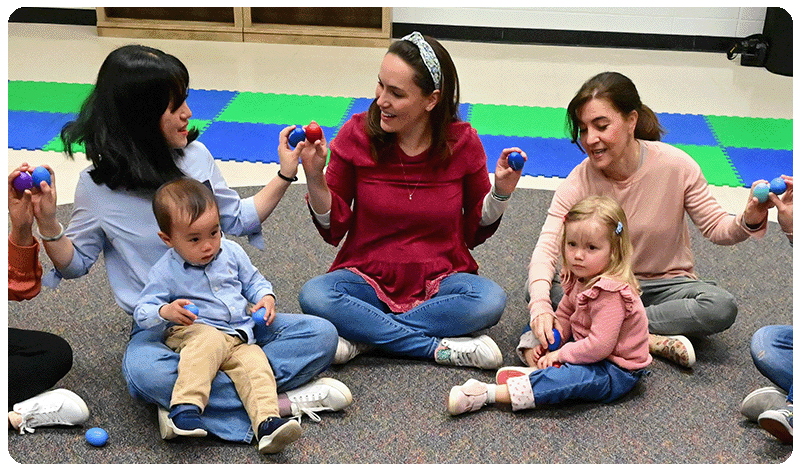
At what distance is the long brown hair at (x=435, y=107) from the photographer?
218 centimetres

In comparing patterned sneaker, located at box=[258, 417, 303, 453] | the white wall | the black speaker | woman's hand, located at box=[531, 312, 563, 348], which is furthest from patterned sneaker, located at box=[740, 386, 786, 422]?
the white wall

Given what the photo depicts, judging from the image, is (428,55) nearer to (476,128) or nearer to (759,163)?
(476,128)

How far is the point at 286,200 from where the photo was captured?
3293 millimetres

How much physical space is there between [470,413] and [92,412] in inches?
34.4

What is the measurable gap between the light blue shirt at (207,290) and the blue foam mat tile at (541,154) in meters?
1.81

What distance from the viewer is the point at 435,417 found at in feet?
6.83

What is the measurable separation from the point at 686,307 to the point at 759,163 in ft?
6.07

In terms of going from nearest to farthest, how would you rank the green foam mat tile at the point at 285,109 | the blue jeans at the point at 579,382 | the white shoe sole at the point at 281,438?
the white shoe sole at the point at 281,438, the blue jeans at the point at 579,382, the green foam mat tile at the point at 285,109

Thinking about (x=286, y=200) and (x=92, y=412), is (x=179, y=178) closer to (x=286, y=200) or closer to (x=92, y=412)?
(x=92, y=412)

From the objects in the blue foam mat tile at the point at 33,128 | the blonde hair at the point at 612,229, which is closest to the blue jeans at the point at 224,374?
the blonde hair at the point at 612,229

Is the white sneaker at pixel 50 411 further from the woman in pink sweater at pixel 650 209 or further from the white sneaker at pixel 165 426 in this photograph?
the woman in pink sweater at pixel 650 209

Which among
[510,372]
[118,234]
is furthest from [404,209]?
[118,234]

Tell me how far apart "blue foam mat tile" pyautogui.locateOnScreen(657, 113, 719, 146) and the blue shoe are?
9.32 feet
